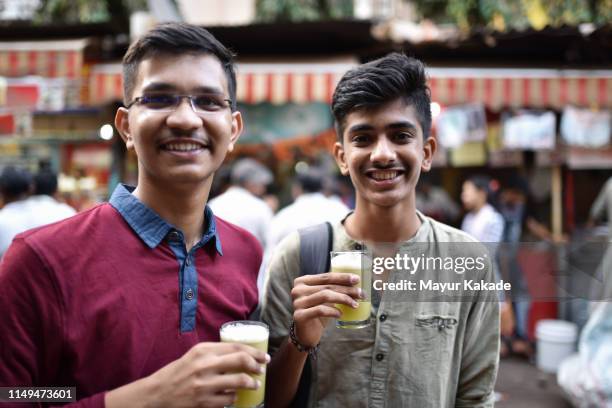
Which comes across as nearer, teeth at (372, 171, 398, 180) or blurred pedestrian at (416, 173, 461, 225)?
teeth at (372, 171, 398, 180)

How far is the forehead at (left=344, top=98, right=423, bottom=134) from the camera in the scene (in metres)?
1.79

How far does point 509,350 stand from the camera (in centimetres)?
653

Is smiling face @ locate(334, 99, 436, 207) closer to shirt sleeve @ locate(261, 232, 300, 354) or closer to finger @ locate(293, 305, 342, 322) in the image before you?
shirt sleeve @ locate(261, 232, 300, 354)

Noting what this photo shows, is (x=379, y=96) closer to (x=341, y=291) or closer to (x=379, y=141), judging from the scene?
(x=379, y=141)

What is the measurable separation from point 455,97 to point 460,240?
4891mm

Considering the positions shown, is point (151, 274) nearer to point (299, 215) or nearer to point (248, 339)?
point (248, 339)

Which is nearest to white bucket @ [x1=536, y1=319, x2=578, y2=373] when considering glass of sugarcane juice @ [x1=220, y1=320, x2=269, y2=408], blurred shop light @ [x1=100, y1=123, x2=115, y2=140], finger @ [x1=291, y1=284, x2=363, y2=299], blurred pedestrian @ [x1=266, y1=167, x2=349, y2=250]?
blurred pedestrian @ [x1=266, y1=167, x2=349, y2=250]

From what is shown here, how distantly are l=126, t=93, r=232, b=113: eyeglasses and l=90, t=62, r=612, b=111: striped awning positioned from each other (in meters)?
4.87

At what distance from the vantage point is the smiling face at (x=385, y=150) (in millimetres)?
1778

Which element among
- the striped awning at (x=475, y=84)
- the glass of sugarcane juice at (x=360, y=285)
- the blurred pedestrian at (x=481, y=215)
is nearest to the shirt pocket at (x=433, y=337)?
the glass of sugarcane juice at (x=360, y=285)

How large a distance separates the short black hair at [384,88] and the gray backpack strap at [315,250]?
0.40 metres

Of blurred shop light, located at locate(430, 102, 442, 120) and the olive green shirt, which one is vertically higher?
blurred shop light, located at locate(430, 102, 442, 120)

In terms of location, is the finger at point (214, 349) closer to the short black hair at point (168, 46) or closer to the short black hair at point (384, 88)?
the short black hair at point (168, 46)

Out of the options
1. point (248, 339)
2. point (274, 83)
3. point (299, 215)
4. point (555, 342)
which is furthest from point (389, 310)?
point (274, 83)
